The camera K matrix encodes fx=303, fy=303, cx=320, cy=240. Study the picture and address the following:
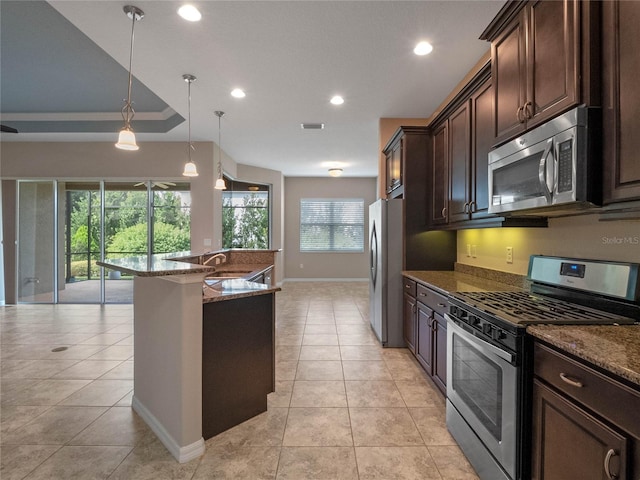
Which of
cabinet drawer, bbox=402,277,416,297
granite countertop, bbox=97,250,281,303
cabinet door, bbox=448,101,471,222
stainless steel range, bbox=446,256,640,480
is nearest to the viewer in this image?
stainless steel range, bbox=446,256,640,480

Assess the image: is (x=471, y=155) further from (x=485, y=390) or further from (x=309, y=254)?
(x=309, y=254)

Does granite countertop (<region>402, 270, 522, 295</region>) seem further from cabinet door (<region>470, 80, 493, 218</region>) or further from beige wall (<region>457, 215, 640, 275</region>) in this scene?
cabinet door (<region>470, 80, 493, 218</region>)

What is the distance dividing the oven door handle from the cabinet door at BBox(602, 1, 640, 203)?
0.80 m

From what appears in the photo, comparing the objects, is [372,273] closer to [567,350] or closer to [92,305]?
[567,350]

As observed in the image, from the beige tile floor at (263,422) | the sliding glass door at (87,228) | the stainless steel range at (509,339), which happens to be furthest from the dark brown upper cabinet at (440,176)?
the sliding glass door at (87,228)

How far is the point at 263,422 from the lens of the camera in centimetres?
210

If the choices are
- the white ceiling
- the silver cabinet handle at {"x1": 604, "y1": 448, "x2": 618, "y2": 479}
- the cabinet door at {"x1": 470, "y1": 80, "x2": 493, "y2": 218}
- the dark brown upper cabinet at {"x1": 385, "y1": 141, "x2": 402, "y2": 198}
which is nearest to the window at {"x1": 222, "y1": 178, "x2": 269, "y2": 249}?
the white ceiling

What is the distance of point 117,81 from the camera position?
12.6 ft

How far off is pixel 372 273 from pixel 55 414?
10.6 feet

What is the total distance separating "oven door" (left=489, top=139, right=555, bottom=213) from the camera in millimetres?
1518

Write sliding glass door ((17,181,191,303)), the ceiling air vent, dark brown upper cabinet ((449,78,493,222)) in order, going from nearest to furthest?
dark brown upper cabinet ((449,78,493,222)) < the ceiling air vent < sliding glass door ((17,181,191,303))

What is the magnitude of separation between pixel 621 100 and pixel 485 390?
56.7 inches

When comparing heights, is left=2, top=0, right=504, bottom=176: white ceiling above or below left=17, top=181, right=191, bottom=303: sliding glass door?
above

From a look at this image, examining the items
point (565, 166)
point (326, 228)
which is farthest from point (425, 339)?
point (326, 228)
